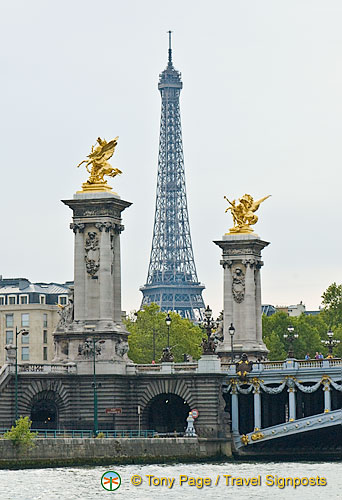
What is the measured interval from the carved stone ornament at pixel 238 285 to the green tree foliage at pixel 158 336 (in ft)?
61.5

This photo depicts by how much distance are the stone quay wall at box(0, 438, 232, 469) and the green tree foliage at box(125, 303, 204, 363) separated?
39237 millimetres

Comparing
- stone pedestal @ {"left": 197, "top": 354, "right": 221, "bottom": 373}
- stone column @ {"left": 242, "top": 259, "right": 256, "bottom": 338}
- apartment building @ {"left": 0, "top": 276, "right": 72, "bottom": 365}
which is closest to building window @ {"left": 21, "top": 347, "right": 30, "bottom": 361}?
apartment building @ {"left": 0, "top": 276, "right": 72, "bottom": 365}

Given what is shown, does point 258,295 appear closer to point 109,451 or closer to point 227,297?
point 227,297

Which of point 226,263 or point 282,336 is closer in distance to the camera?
point 226,263

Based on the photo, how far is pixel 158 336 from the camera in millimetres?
167500

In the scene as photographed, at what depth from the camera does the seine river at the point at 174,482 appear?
94.3m

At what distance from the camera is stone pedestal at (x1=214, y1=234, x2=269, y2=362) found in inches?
5630

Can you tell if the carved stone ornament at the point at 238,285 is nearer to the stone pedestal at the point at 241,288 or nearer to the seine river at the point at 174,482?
the stone pedestal at the point at 241,288

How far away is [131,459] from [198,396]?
45.4ft

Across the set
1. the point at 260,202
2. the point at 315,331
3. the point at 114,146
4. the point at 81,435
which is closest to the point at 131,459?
the point at 81,435

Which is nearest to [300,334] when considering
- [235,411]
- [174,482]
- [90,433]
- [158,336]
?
[158,336]

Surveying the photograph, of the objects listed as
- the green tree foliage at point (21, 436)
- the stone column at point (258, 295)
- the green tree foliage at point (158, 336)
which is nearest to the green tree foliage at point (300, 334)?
the green tree foliage at point (158, 336)

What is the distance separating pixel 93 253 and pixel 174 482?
30.2 meters

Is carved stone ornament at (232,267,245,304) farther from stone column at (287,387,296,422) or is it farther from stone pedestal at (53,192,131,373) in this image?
stone column at (287,387,296,422)
